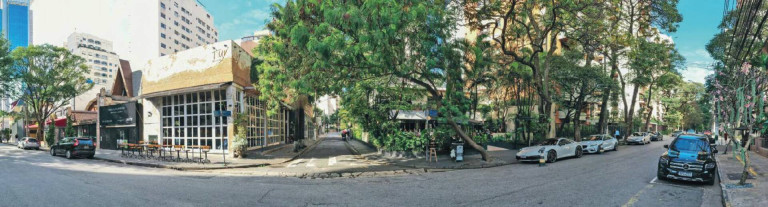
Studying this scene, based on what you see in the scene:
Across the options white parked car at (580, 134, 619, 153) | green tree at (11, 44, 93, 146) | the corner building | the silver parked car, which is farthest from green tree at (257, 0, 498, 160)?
the silver parked car

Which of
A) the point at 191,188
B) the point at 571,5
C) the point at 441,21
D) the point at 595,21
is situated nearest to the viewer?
the point at 191,188

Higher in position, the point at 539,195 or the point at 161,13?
the point at 161,13

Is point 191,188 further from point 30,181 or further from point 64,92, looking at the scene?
point 64,92

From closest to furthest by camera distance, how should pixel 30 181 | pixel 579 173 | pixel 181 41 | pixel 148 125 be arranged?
1. pixel 30 181
2. pixel 579 173
3. pixel 148 125
4. pixel 181 41

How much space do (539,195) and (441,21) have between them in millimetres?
8152

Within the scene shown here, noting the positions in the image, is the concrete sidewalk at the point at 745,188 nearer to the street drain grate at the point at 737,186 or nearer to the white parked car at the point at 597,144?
the street drain grate at the point at 737,186

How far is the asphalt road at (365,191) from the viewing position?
8.03 metres

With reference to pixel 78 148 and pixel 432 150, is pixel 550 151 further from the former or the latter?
pixel 78 148

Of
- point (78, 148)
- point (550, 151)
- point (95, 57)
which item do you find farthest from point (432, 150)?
point (95, 57)

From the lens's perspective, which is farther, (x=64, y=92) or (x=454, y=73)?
(x=64, y=92)

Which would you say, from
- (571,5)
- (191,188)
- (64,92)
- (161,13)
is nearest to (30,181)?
(191,188)

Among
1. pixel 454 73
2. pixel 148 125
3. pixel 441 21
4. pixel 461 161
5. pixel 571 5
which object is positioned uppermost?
pixel 571 5

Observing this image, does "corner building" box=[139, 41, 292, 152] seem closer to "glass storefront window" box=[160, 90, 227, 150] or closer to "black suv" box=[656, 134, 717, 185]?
"glass storefront window" box=[160, 90, 227, 150]

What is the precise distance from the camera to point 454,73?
48.5 ft
